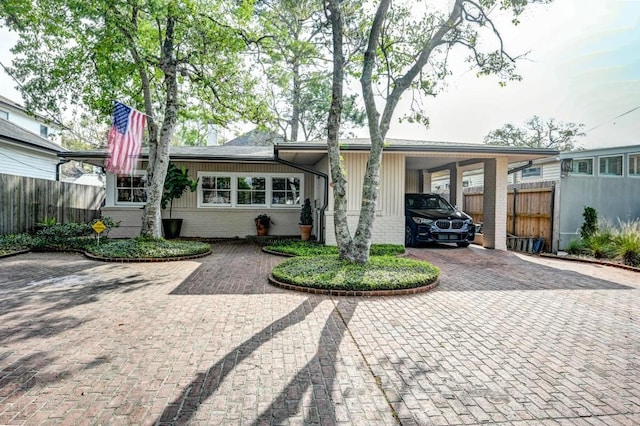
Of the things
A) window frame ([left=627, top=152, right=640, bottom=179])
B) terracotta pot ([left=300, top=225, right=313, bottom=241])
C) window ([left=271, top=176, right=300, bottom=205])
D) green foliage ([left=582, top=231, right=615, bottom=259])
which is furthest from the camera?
window ([left=271, top=176, right=300, bottom=205])

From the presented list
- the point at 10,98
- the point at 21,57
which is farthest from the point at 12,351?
the point at 10,98

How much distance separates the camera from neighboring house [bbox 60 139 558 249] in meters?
10.9

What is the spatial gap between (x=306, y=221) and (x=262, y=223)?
6.44ft

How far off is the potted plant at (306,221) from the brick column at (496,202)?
18.9 ft

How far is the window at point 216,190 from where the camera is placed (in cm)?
1428

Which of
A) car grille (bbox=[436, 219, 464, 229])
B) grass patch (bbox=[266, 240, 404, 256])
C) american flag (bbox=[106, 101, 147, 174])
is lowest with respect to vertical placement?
grass patch (bbox=[266, 240, 404, 256])

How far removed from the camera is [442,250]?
10.8 m

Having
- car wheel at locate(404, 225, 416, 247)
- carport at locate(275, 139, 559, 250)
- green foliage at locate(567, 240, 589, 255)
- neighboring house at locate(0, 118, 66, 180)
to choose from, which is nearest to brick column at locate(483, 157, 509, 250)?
carport at locate(275, 139, 559, 250)

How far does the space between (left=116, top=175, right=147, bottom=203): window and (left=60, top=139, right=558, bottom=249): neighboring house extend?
0.03m

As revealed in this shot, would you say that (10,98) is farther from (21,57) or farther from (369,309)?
(369,309)

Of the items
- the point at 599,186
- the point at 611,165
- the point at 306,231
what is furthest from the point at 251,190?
the point at 611,165

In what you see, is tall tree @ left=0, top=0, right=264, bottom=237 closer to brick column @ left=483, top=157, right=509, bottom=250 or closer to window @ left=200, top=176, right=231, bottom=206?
window @ left=200, top=176, right=231, bottom=206

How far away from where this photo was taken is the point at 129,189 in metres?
13.8

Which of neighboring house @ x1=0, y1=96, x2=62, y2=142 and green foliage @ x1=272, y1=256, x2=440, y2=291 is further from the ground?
neighboring house @ x1=0, y1=96, x2=62, y2=142
